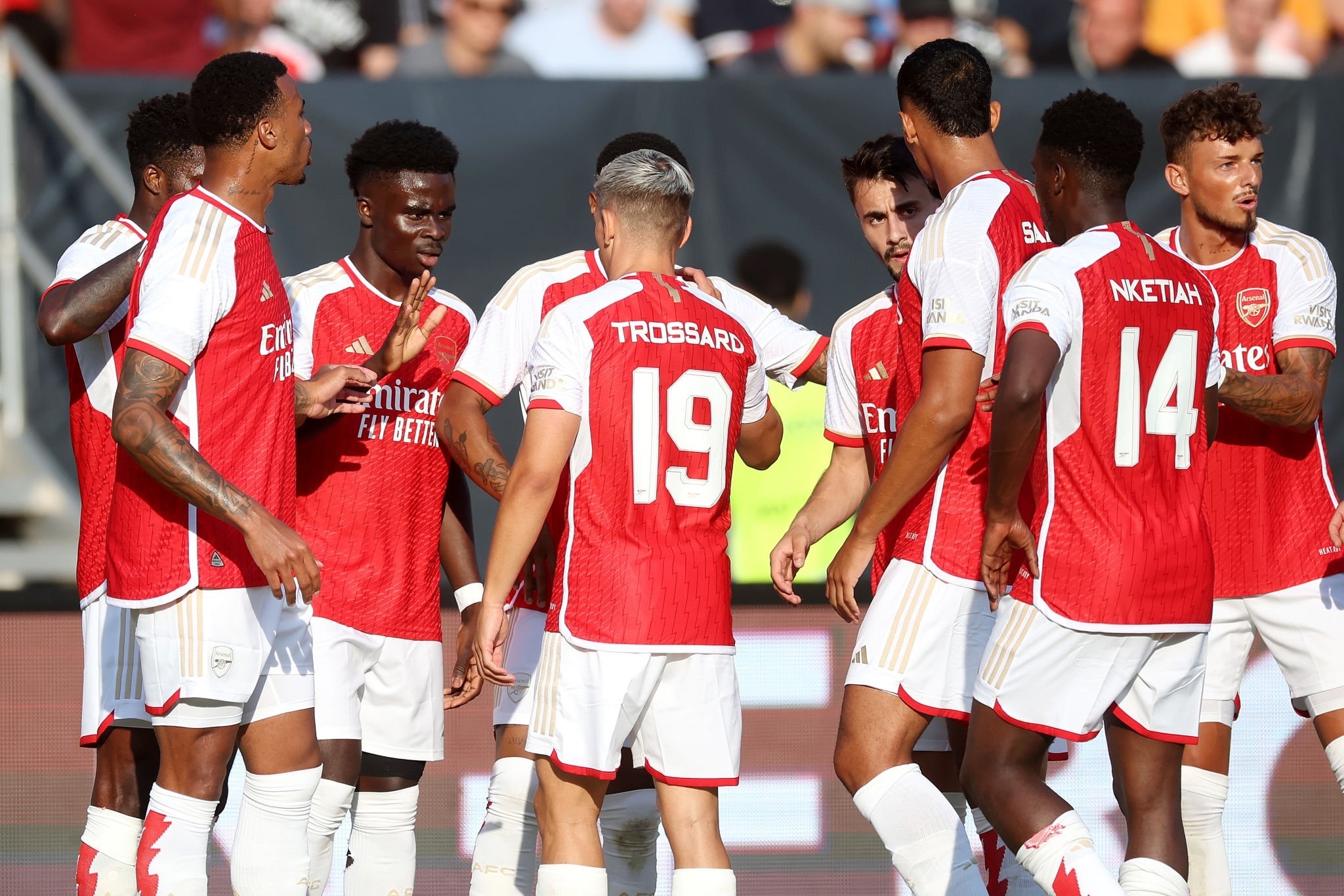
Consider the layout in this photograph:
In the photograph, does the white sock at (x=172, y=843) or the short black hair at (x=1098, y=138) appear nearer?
the white sock at (x=172, y=843)

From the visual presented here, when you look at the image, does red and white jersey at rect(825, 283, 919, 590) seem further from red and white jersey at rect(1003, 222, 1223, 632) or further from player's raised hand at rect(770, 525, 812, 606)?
red and white jersey at rect(1003, 222, 1223, 632)

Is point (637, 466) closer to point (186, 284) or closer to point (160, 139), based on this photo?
point (186, 284)

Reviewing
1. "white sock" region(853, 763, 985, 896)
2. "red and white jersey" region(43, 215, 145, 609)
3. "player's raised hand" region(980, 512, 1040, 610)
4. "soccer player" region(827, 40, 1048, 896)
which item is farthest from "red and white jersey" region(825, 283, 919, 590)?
"red and white jersey" region(43, 215, 145, 609)

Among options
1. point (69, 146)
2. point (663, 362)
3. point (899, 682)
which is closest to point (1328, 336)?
point (899, 682)

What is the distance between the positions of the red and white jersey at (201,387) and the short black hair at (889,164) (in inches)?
75.5

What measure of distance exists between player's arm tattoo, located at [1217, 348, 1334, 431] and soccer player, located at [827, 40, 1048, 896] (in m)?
0.80

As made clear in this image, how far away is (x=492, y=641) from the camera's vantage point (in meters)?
3.83

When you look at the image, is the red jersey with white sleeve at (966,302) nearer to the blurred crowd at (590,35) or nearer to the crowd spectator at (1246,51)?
the blurred crowd at (590,35)

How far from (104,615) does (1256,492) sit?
3.53 m

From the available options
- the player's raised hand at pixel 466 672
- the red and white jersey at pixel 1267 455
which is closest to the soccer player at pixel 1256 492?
the red and white jersey at pixel 1267 455

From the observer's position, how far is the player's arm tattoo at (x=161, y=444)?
3600 mm

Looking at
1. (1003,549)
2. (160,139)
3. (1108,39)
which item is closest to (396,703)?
(160,139)

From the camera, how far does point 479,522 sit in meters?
8.20

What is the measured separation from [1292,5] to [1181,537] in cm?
697
